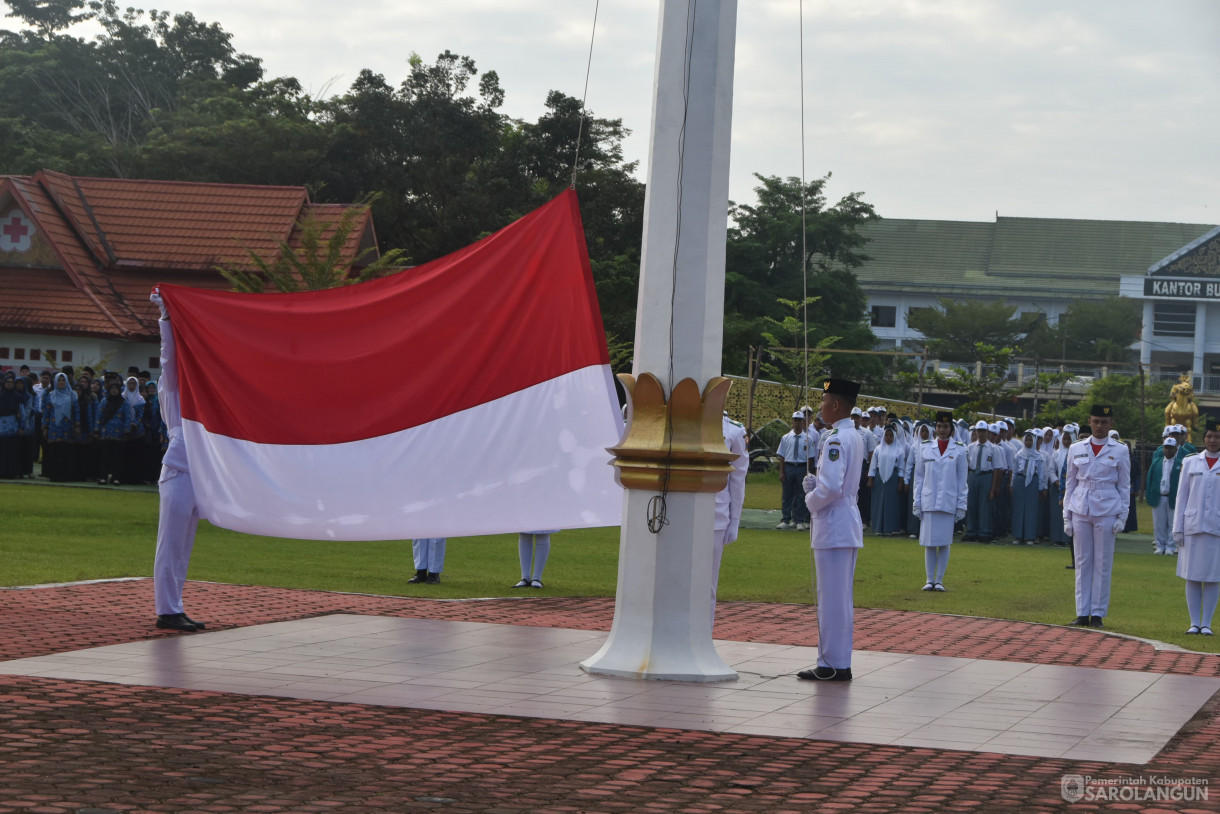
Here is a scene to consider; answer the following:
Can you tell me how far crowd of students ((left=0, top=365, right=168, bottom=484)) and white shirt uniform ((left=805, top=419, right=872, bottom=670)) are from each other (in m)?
18.6

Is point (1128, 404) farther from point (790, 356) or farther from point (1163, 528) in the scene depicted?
point (1163, 528)

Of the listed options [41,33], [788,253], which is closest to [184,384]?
[788,253]

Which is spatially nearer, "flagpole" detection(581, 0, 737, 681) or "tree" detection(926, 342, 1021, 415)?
"flagpole" detection(581, 0, 737, 681)

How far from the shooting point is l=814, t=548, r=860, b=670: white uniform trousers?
29.3 feet

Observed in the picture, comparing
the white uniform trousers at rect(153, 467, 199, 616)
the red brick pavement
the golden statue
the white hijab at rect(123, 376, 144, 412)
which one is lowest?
the red brick pavement

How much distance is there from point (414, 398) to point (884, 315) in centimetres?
6339

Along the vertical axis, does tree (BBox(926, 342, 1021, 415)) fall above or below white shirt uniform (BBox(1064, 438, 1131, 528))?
above

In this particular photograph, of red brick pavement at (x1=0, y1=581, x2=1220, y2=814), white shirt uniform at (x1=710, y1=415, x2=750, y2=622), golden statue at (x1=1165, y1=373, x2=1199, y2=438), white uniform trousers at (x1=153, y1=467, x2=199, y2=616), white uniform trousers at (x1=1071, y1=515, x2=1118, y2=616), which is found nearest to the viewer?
red brick pavement at (x1=0, y1=581, x2=1220, y2=814)

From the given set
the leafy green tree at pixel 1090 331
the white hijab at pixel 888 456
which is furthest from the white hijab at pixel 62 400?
the leafy green tree at pixel 1090 331

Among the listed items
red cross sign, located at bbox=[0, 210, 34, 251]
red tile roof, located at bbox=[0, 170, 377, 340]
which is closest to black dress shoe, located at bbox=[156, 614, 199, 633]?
red tile roof, located at bbox=[0, 170, 377, 340]

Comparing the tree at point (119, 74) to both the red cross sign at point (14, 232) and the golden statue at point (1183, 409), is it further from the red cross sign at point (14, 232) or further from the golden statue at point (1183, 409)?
the golden statue at point (1183, 409)

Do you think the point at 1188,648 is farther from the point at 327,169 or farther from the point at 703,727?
the point at 327,169

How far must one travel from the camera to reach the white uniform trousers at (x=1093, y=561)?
42.8 feet

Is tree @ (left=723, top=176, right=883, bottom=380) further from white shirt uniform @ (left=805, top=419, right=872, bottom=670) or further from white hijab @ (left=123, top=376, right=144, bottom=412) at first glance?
white shirt uniform @ (left=805, top=419, right=872, bottom=670)
